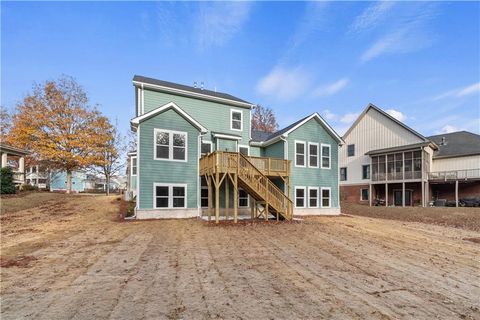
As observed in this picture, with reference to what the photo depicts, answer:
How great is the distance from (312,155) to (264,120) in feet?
83.5

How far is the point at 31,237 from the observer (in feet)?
35.2

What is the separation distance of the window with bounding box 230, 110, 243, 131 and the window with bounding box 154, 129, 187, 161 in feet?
16.3

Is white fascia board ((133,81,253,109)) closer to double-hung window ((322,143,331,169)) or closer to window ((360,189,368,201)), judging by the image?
double-hung window ((322,143,331,169))

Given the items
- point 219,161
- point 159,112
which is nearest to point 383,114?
point 219,161

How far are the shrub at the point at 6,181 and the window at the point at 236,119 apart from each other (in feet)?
59.9

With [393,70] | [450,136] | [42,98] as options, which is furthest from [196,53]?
[450,136]

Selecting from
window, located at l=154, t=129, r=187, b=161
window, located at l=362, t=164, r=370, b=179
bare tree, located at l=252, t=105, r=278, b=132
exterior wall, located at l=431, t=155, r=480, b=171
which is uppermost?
bare tree, located at l=252, t=105, r=278, b=132

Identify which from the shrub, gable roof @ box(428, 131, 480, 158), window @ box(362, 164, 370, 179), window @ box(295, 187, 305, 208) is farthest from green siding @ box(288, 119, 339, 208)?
the shrub

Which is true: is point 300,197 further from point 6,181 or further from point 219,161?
point 6,181

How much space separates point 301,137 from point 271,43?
7834mm

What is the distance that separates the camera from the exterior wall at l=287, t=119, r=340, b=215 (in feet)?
68.6

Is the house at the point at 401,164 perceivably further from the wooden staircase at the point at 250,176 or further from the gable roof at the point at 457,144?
the wooden staircase at the point at 250,176

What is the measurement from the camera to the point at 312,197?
21.6 m

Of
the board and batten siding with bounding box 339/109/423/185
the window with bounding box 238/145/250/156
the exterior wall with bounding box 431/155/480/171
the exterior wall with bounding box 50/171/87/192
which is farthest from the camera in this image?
the exterior wall with bounding box 50/171/87/192
